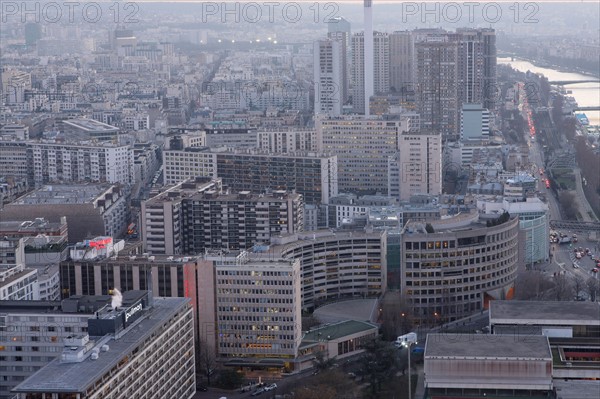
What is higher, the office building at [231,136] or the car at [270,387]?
the office building at [231,136]

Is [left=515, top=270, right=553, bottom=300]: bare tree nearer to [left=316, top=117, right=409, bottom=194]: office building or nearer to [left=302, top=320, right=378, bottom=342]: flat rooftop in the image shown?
[left=302, top=320, right=378, bottom=342]: flat rooftop

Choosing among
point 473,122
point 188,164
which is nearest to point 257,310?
point 188,164

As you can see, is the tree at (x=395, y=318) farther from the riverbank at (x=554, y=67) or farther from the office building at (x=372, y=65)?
the riverbank at (x=554, y=67)

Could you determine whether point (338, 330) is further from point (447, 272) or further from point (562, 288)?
point (562, 288)

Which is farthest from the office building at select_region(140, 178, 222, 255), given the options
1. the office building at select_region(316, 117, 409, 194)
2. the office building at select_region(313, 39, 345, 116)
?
the office building at select_region(313, 39, 345, 116)

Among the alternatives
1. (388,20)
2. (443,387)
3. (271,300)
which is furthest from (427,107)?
(443,387)

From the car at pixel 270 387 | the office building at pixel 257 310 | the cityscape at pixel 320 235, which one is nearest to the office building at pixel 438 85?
the cityscape at pixel 320 235
